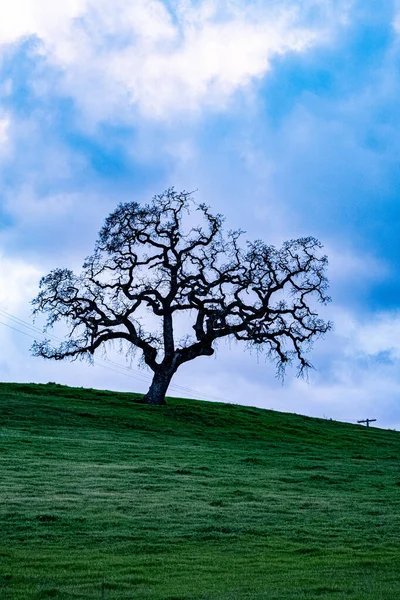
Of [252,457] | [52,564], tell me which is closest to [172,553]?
[52,564]

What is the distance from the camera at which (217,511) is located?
839 inches

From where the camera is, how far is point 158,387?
5459 cm

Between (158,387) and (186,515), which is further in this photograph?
(158,387)

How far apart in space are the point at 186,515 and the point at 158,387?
34146mm

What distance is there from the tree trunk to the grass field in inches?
392

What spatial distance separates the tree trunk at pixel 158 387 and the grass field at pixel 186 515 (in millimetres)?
9951

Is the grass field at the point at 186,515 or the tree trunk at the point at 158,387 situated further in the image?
the tree trunk at the point at 158,387

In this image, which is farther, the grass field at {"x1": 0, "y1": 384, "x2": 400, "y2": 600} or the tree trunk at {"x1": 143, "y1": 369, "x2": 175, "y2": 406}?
the tree trunk at {"x1": 143, "y1": 369, "x2": 175, "y2": 406}

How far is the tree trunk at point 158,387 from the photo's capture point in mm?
54500

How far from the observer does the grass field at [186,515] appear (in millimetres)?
13641

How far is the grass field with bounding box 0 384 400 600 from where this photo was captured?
1364 cm

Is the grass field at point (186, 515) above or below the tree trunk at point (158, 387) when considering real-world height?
below

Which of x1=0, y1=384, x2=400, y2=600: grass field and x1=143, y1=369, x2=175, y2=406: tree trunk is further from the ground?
x1=143, y1=369, x2=175, y2=406: tree trunk

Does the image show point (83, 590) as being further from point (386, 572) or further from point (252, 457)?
point (252, 457)
